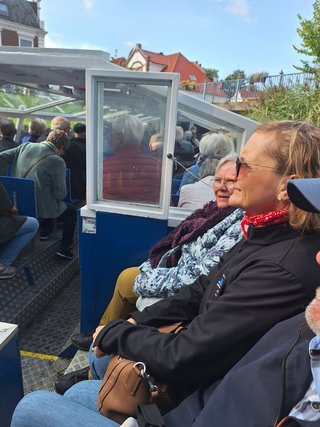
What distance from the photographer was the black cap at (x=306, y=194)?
1017 millimetres

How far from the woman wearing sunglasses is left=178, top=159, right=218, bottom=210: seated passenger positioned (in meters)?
1.22

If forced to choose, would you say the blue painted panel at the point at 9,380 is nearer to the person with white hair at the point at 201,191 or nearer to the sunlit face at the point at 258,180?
the sunlit face at the point at 258,180

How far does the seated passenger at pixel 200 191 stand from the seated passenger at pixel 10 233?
154 centimetres

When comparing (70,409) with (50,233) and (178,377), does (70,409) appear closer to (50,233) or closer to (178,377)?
(178,377)

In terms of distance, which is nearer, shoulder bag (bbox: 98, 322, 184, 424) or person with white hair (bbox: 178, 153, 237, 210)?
shoulder bag (bbox: 98, 322, 184, 424)

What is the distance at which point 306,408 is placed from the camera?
859 millimetres

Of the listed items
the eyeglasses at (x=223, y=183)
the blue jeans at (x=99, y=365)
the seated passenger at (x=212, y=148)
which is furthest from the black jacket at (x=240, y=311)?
the seated passenger at (x=212, y=148)

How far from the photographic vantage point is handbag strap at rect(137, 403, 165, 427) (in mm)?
1165

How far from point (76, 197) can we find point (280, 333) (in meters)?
4.51

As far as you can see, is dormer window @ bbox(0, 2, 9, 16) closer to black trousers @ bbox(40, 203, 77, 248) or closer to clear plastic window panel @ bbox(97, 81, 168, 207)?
black trousers @ bbox(40, 203, 77, 248)

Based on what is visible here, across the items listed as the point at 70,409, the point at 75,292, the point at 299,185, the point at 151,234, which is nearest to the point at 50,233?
the point at 75,292

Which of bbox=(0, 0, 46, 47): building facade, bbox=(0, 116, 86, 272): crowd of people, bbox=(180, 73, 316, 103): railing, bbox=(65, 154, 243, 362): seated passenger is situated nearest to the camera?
bbox=(65, 154, 243, 362): seated passenger

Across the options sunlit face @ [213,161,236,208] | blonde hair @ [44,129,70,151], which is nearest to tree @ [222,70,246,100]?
blonde hair @ [44,129,70,151]

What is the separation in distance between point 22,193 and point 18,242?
1.81ft
